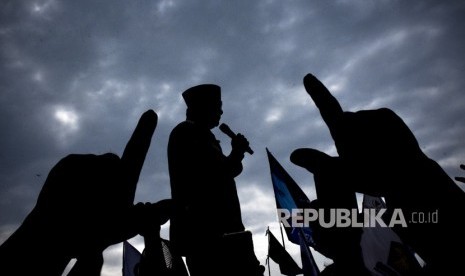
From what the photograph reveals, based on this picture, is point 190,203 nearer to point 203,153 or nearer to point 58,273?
point 203,153

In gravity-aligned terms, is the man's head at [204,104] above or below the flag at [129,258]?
above

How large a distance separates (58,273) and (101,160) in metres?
0.47

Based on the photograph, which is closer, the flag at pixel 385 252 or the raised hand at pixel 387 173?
the raised hand at pixel 387 173

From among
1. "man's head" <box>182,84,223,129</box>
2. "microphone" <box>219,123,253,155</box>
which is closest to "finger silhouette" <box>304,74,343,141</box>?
"microphone" <box>219,123,253,155</box>

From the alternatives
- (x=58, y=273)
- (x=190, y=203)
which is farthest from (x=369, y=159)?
(x=190, y=203)

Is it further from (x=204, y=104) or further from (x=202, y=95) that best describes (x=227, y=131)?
(x=202, y=95)

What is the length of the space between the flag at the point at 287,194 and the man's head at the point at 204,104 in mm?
7690

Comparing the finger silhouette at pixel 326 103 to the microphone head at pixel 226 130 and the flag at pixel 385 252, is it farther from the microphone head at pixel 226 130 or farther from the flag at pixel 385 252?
the flag at pixel 385 252

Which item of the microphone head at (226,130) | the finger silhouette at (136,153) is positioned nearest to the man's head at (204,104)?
the microphone head at (226,130)

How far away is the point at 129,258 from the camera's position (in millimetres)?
16281

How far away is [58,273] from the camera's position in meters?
1.15

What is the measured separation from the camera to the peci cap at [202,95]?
3.76m

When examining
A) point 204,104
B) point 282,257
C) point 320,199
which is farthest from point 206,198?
point 282,257

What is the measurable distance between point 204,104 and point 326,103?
9.31ft
